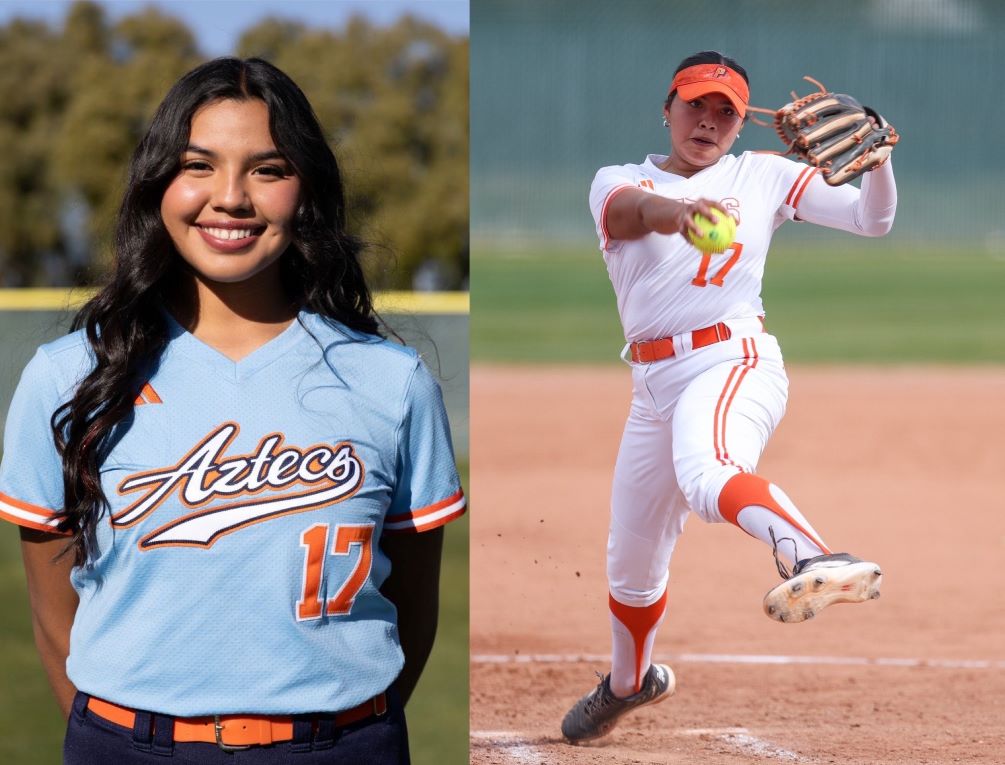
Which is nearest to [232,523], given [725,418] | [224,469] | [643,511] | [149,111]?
[224,469]

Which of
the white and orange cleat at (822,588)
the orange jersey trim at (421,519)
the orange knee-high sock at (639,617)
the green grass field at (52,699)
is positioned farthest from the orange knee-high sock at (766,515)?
the green grass field at (52,699)

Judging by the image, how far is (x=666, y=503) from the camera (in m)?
3.08

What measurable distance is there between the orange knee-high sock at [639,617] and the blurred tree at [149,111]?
Answer: 11434mm

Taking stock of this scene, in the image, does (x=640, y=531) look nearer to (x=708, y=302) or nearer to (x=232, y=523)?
(x=708, y=302)

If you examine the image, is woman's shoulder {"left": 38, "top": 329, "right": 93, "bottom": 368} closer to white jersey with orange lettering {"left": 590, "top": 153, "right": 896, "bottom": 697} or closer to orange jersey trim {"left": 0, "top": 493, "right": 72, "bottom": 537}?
orange jersey trim {"left": 0, "top": 493, "right": 72, "bottom": 537}

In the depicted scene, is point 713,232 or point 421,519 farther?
point 713,232

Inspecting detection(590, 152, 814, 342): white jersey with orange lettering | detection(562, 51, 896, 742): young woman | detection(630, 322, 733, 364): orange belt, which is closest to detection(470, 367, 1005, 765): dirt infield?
detection(562, 51, 896, 742): young woman

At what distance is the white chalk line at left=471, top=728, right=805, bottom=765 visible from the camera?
3.53m

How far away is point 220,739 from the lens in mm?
1460

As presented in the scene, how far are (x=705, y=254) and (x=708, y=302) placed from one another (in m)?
0.13

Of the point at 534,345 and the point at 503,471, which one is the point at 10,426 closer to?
the point at 503,471

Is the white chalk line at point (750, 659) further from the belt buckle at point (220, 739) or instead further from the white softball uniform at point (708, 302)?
the belt buckle at point (220, 739)

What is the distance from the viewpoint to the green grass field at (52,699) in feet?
A: 12.6

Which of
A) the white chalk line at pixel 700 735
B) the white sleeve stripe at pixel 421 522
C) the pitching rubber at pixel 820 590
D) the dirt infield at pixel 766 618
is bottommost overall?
the dirt infield at pixel 766 618
